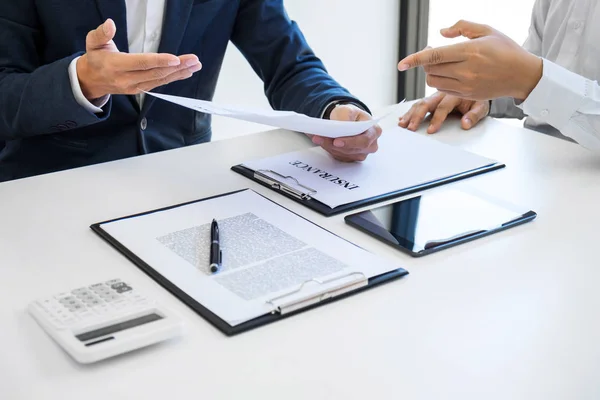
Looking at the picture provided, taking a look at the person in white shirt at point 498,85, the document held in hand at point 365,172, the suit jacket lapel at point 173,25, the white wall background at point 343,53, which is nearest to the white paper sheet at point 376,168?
the document held in hand at point 365,172

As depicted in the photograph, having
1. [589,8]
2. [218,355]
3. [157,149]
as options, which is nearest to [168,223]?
[218,355]

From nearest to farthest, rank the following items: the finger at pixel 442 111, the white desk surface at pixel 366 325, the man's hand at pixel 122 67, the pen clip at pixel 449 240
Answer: the white desk surface at pixel 366 325, the pen clip at pixel 449 240, the man's hand at pixel 122 67, the finger at pixel 442 111

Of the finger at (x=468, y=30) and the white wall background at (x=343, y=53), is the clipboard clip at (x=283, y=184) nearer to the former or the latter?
the finger at (x=468, y=30)

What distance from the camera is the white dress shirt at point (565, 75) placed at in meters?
1.29

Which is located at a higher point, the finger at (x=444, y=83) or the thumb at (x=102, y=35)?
the thumb at (x=102, y=35)

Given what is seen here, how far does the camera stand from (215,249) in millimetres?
920

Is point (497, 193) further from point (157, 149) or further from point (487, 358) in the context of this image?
point (157, 149)

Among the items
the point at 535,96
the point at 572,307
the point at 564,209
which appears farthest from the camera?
the point at 535,96

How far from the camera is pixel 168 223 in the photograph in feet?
3.38

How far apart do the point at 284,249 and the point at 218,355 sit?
0.73 ft

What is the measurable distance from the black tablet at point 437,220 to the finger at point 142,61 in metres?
0.33

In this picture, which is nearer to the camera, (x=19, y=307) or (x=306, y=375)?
(x=306, y=375)

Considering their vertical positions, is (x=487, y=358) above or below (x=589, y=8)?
below

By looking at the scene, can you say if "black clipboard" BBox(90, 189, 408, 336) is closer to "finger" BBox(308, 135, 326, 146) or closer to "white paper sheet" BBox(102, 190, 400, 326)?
"white paper sheet" BBox(102, 190, 400, 326)
